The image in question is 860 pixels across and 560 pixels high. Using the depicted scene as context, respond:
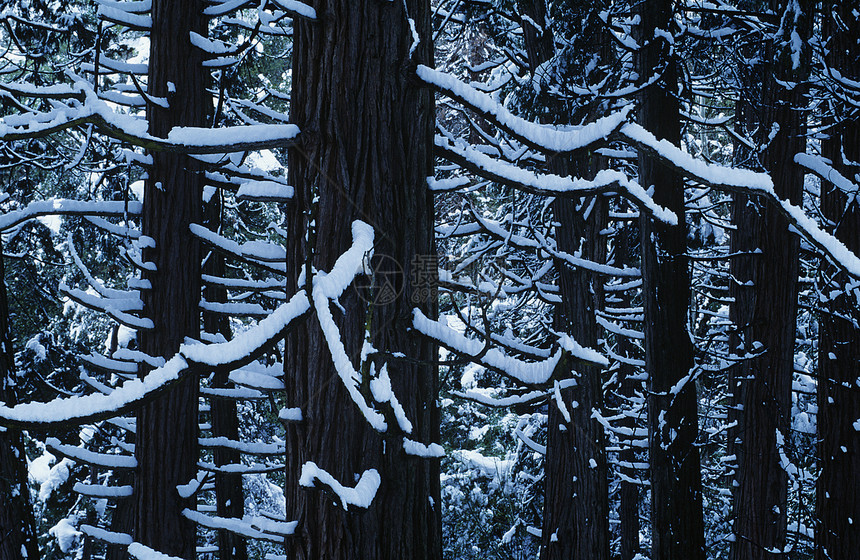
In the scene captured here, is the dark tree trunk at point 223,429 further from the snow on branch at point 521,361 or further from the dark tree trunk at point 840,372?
the snow on branch at point 521,361

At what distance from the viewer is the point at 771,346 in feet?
24.7

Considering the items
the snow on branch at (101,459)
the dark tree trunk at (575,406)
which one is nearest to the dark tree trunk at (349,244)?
the snow on branch at (101,459)

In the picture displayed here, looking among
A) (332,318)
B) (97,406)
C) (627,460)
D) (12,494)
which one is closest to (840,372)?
(627,460)

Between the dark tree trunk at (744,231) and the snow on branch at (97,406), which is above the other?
the dark tree trunk at (744,231)

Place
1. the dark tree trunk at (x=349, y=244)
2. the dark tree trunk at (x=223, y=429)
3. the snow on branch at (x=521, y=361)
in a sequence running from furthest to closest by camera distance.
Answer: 1. the dark tree trunk at (x=223, y=429)
2. the dark tree trunk at (x=349, y=244)
3. the snow on branch at (x=521, y=361)

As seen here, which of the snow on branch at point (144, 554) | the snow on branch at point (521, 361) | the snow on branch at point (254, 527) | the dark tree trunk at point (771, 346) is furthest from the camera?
the dark tree trunk at point (771, 346)

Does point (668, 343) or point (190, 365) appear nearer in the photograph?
A: point (190, 365)

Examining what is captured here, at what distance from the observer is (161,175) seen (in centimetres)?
642

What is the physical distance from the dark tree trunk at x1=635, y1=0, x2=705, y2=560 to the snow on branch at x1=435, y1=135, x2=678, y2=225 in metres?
3.51

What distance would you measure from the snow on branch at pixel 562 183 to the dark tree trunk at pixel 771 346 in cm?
531

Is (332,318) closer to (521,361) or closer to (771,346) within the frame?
(521,361)

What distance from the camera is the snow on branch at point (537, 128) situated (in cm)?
254

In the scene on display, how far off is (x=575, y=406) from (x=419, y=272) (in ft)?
18.0

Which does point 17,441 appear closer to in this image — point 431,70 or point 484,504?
point 431,70
